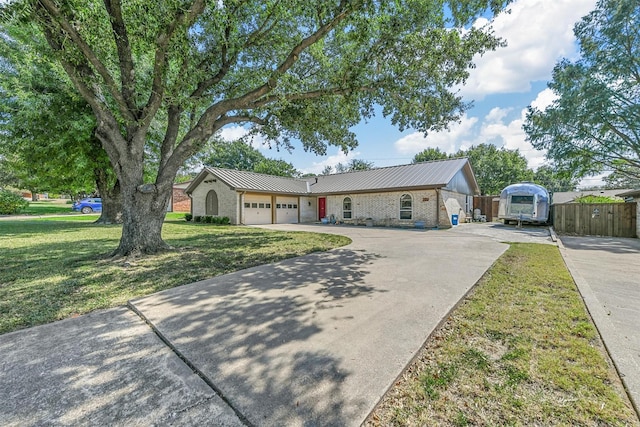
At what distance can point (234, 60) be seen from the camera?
7656 millimetres

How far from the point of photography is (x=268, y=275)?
211 inches

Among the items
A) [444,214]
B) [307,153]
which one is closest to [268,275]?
[307,153]

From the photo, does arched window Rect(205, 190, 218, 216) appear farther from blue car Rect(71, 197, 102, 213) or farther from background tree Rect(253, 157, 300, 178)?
background tree Rect(253, 157, 300, 178)

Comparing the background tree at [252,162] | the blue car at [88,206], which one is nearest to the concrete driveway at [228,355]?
the background tree at [252,162]

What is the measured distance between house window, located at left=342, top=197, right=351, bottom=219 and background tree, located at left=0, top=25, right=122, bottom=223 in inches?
572

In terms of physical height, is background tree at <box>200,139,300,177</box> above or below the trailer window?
above

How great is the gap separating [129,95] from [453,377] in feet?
28.1

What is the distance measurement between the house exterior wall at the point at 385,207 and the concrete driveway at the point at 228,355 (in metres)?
12.0

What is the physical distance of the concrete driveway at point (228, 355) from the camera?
1.91m

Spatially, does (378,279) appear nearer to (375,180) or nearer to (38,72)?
(375,180)

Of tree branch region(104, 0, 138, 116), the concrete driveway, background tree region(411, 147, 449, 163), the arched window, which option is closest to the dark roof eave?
the arched window

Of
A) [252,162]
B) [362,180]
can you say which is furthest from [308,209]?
[252,162]

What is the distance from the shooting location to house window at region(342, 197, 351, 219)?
19.7 m

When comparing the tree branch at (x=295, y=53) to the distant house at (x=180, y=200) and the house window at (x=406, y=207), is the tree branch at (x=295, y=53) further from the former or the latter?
the distant house at (x=180, y=200)
